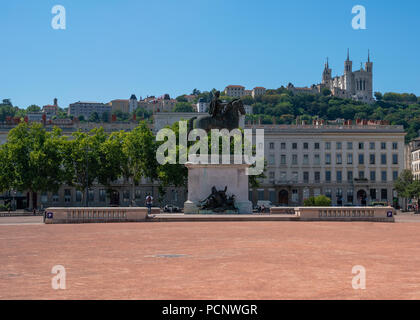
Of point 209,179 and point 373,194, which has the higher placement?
point 209,179

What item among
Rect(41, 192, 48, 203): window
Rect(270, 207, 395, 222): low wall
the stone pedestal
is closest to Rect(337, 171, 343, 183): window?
Rect(41, 192, 48, 203): window

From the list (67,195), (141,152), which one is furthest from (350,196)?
(67,195)

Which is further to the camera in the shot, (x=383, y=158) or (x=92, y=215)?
(x=383, y=158)

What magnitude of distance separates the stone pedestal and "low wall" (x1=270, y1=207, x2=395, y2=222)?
16.8 feet

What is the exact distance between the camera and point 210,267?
13625 millimetres

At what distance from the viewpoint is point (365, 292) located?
10188 millimetres

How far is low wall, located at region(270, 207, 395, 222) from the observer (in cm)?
3578

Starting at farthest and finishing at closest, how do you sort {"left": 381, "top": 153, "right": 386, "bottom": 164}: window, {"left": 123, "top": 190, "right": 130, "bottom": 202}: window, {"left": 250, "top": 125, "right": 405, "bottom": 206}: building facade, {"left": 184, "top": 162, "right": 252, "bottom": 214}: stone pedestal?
{"left": 381, "top": 153, "right": 386, "bottom": 164}: window
{"left": 250, "top": 125, "right": 405, "bottom": 206}: building facade
{"left": 123, "top": 190, "right": 130, "bottom": 202}: window
{"left": 184, "top": 162, "right": 252, "bottom": 214}: stone pedestal

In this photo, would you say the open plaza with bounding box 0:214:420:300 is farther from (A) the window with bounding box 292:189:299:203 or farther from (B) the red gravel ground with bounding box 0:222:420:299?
(A) the window with bounding box 292:189:299:203

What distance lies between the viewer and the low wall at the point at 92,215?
34.2 meters

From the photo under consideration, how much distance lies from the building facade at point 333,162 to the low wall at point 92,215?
73.7 meters

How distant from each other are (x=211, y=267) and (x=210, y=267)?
0.08ft

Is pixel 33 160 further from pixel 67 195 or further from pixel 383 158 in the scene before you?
pixel 383 158

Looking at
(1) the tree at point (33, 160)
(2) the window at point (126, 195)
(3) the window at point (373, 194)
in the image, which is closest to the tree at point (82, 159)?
(1) the tree at point (33, 160)
